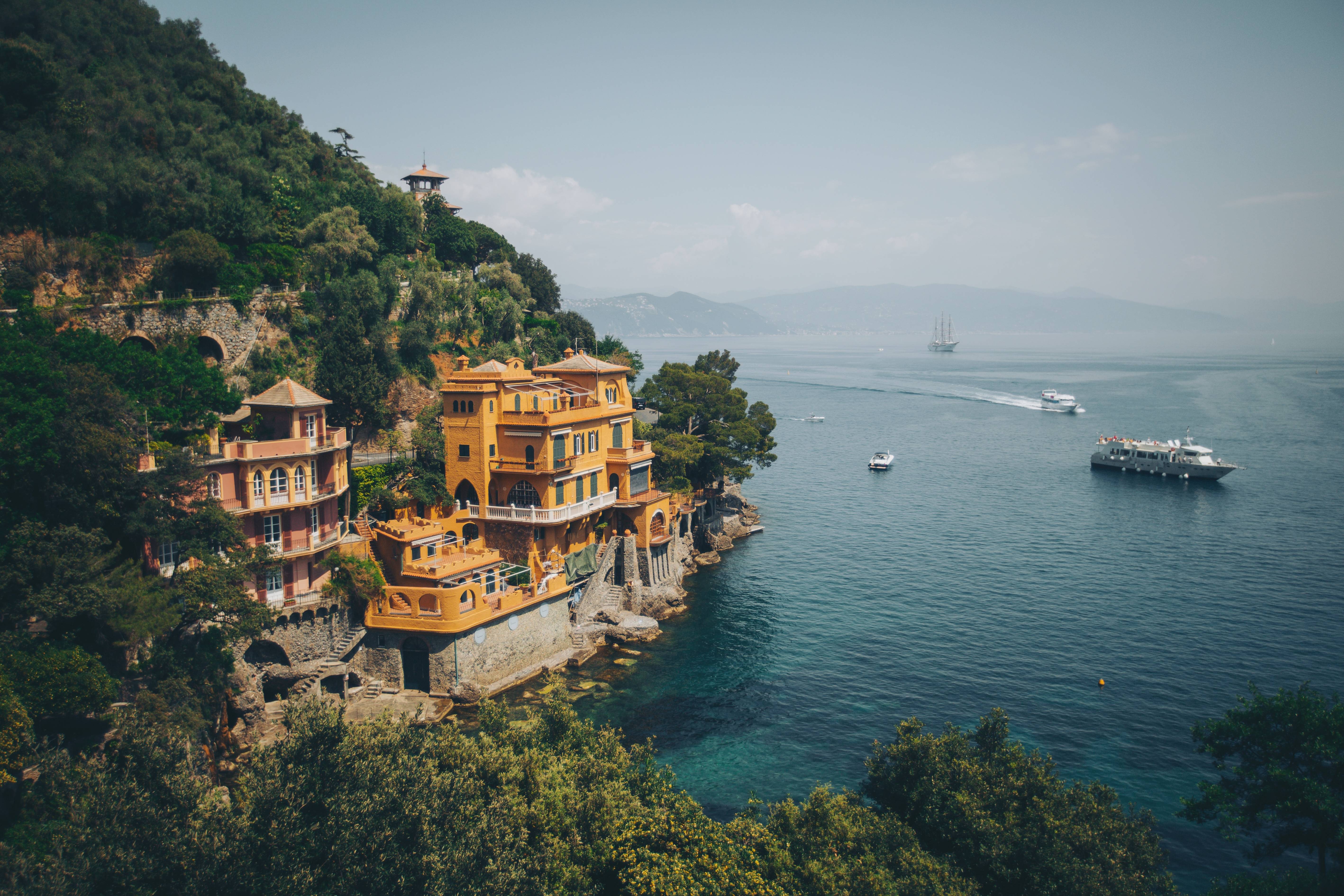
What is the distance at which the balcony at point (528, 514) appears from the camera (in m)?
46.6

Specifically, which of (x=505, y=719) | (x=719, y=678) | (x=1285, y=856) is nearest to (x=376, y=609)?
(x=505, y=719)

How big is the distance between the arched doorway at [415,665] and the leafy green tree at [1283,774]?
32176 millimetres

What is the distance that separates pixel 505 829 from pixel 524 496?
90.2 feet

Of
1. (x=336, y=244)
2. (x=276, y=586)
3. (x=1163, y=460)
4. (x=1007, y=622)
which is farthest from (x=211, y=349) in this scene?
(x=1163, y=460)

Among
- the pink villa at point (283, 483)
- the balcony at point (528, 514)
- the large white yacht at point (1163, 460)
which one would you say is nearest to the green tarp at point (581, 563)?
the balcony at point (528, 514)

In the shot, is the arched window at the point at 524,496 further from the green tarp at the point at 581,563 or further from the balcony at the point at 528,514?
the green tarp at the point at 581,563

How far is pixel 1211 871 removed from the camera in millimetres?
29344

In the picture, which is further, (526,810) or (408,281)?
(408,281)

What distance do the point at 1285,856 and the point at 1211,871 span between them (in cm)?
342

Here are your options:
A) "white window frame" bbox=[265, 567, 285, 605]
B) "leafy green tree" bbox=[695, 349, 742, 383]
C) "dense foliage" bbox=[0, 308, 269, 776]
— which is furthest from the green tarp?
"leafy green tree" bbox=[695, 349, 742, 383]

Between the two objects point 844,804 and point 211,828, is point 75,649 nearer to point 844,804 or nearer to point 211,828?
point 211,828

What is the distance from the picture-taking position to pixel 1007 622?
51719 mm

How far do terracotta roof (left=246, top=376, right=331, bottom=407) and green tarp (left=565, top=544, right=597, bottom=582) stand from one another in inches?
651

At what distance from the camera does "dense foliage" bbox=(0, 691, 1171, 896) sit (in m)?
18.8
